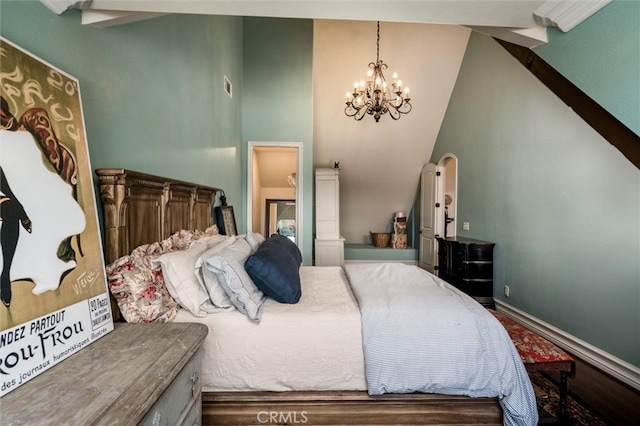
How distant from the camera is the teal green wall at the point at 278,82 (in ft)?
14.5

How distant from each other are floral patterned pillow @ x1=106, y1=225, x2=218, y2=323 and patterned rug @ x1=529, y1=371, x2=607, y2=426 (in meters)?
2.24

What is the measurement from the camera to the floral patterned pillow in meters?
1.34

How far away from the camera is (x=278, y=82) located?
4438 mm

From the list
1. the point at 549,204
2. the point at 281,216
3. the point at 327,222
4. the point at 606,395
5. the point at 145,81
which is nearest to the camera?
the point at 145,81

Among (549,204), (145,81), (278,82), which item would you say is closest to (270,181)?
(278,82)

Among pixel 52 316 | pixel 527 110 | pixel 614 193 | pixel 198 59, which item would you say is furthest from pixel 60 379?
pixel 527 110

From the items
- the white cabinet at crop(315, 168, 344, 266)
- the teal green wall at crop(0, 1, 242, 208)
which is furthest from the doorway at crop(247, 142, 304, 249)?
the teal green wall at crop(0, 1, 242, 208)

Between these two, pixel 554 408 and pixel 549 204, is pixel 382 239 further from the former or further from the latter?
pixel 554 408

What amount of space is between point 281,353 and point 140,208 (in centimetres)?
108

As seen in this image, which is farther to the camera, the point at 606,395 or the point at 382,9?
the point at 606,395

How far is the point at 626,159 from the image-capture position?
2301mm

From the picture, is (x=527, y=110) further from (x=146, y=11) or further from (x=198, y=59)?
(x=146, y=11)

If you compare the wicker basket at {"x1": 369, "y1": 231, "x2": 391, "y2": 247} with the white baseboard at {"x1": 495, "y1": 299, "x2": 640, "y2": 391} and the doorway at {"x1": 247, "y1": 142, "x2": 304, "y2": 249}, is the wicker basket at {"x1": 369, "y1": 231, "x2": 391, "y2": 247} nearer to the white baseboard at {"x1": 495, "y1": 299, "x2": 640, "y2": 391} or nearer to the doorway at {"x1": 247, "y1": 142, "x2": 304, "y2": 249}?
the doorway at {"x1": 247, "y1": 142, "x2": 304, "y2": 249}

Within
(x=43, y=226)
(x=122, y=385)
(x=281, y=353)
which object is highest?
(x=43, y=226)
